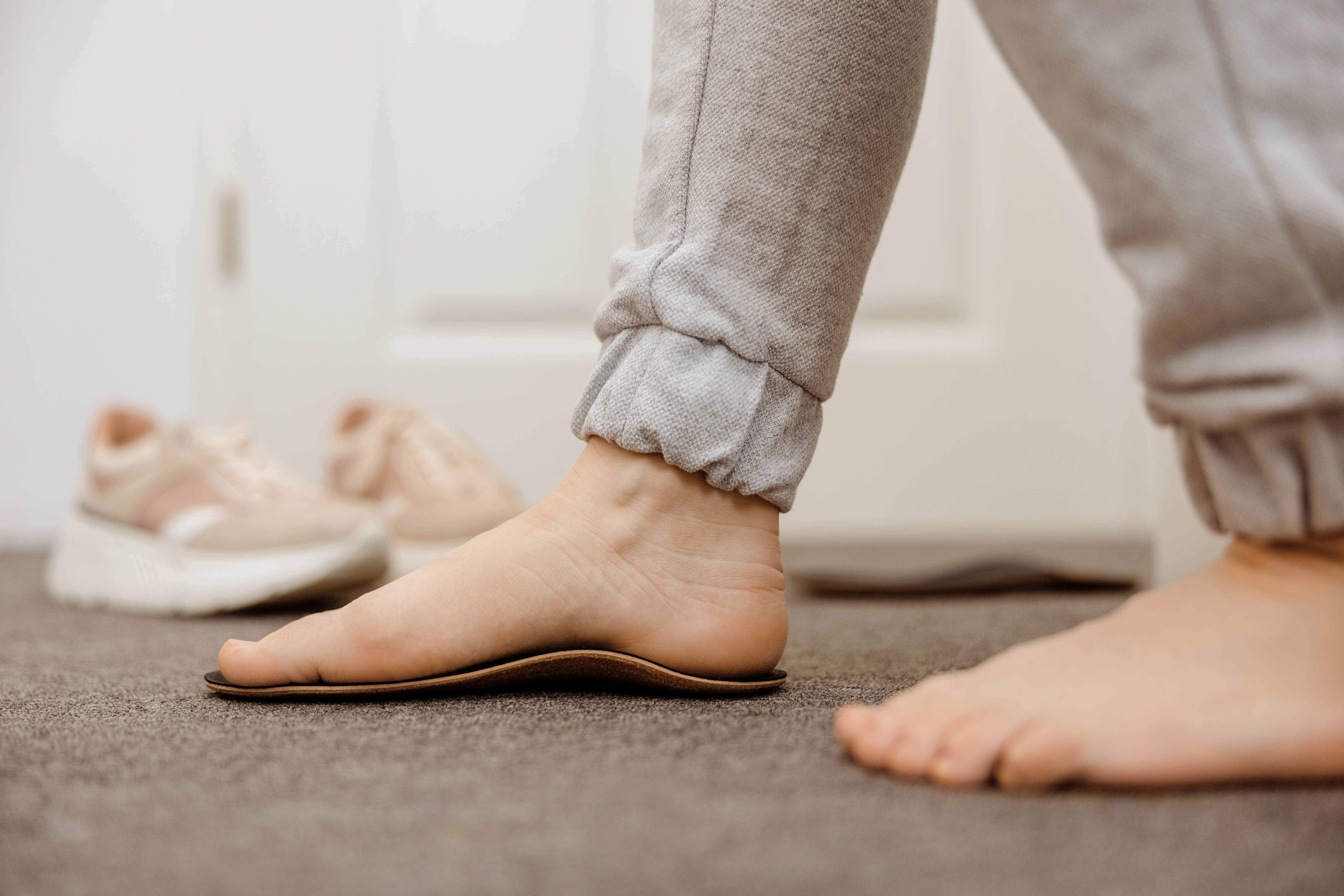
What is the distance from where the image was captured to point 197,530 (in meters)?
0.96

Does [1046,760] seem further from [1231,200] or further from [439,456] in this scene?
[439,456]

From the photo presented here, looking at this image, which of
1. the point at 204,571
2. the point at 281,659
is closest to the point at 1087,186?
the point at 281,659

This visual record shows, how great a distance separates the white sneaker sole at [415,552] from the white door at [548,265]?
504 millimetres

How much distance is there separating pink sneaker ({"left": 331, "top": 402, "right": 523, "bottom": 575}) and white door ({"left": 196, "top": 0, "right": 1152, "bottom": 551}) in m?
0.43

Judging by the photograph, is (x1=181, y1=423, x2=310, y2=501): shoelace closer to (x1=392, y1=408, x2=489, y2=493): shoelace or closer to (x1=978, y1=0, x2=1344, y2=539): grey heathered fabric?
(x1=392, y1=408, x2=489, y2=493): shoelace

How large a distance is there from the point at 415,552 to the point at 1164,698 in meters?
0.85

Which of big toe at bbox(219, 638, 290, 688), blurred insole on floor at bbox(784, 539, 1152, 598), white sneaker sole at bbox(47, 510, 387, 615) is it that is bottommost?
blurred insole on floor at bbox(784, 539, 1152, 598)

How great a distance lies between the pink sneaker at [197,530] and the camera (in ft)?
3.05

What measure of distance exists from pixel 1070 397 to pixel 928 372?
229 millimetres

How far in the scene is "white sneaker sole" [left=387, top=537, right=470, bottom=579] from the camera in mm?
1096

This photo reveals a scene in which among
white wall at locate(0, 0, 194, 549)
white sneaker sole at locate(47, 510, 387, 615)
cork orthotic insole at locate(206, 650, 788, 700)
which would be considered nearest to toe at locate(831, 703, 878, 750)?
cork orthotic insole at locate(206, 650, 788, 700)

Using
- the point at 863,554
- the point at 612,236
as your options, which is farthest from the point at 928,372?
the point at 612,236

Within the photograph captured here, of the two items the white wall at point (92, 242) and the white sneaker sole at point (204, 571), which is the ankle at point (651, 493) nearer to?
the white sneaker sole at point (204, 571)

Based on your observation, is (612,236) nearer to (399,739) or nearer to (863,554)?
(863,554)
